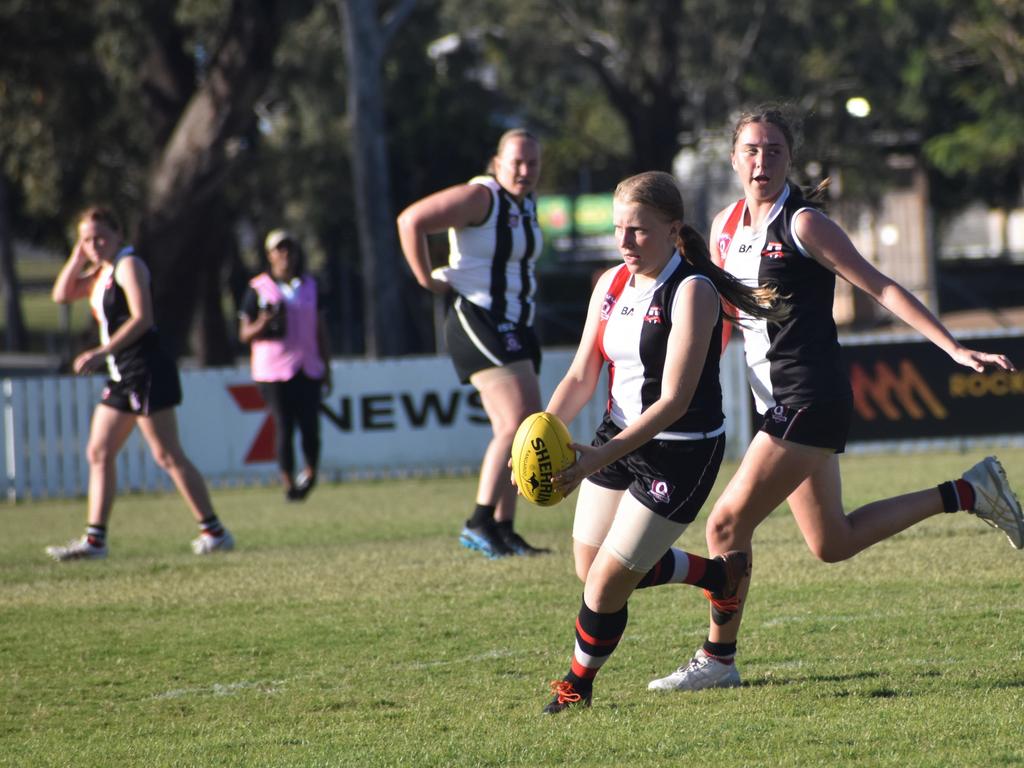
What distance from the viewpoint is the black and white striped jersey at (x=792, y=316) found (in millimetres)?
5648

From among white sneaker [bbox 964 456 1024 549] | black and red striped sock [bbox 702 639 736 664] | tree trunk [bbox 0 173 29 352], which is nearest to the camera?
black and red striped sock [bbox 702 639 736 664]

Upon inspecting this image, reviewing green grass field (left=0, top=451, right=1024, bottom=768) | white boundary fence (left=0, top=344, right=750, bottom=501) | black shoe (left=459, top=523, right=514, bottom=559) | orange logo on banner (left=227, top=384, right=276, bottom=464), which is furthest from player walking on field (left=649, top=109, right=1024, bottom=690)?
orange logo on banner (left=227, top=384, right=276, bottom=464)

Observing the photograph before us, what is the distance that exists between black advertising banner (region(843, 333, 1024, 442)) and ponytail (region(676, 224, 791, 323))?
10.5 meters

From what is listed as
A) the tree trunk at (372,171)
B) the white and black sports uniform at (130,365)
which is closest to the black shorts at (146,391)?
the white and black sports uniform at (130,365)

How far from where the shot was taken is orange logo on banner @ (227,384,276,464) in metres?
15.2

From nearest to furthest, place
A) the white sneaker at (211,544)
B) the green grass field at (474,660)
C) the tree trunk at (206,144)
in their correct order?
the green grass field at (474,660) < the white sneaker at (211,544) < the tree trunk at (206,144)

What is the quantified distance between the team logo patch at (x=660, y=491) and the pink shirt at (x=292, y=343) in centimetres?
785

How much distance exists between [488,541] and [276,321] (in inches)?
169

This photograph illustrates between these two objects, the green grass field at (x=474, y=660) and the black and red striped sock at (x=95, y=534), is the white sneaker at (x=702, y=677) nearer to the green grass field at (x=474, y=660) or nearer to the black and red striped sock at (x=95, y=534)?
the green grass field at (x=474, y=660)

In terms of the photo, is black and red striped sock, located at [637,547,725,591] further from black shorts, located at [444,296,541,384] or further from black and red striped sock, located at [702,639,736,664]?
black shorts, located at [444,296,541,384]

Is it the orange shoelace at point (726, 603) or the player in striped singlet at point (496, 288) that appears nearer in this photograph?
the orange shoelace at point (726, 603)

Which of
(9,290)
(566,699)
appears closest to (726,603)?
(566,699)

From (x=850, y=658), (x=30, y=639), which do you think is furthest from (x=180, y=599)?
(x=850, y=658)

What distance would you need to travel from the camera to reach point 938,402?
15.8 metres
